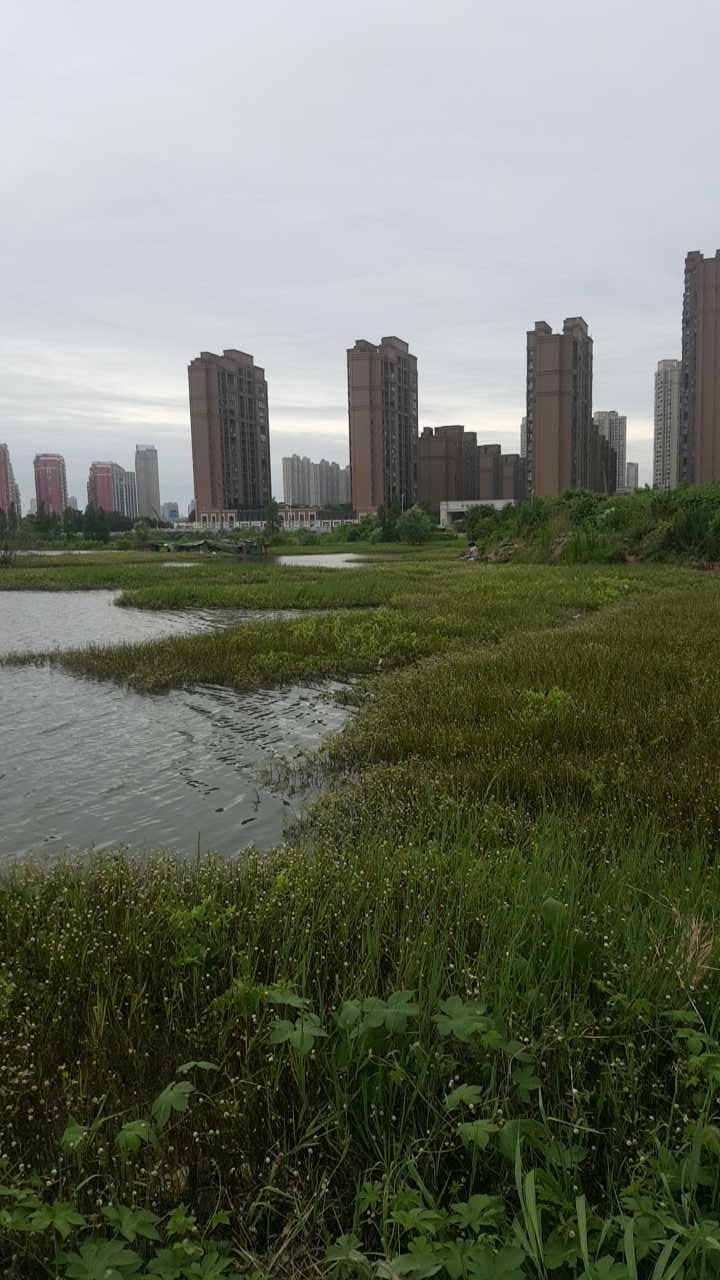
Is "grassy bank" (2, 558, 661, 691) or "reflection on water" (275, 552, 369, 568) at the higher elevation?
"reflection on water" (275, 552, 369, 568)

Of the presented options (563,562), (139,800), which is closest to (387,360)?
(563,562)

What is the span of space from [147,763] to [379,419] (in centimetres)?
13312

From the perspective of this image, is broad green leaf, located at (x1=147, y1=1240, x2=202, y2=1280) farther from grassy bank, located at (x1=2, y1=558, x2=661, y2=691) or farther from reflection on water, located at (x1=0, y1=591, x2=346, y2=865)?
grassy bank, located at (x1=2, y1=558, x2=661, y2=691)

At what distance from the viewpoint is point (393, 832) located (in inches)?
209

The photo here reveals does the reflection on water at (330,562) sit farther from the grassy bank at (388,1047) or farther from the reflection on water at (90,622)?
the grassy bank at (388,1047)

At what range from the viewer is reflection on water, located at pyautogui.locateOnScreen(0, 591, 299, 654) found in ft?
58.9

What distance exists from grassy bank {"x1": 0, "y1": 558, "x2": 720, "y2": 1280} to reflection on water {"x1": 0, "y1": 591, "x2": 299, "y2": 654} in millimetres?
13682

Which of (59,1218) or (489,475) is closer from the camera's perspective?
(59,1218)

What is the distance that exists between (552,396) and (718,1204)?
103 meters

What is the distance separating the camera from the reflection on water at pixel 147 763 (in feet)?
20.4

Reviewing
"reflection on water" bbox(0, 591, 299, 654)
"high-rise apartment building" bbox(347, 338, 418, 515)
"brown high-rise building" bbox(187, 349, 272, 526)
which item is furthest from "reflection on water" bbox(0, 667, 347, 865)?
"brown high-rise building" bbox(187, 349, 272, 526)

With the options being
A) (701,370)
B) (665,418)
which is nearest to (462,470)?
(665,418)

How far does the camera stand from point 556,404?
317 feet

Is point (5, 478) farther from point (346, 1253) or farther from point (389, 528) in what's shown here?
point (346, 1253)
